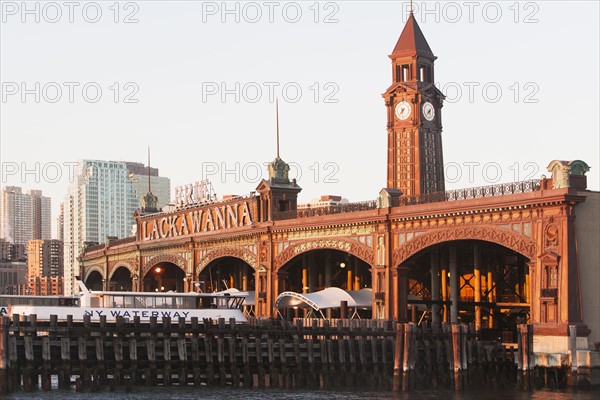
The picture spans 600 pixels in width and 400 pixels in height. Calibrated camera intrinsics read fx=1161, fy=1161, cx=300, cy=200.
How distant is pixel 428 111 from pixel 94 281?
61.7 meters

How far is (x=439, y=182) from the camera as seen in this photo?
183250mm

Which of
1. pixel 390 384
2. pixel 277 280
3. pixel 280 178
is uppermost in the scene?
pixel 280 178

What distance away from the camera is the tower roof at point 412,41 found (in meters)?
183

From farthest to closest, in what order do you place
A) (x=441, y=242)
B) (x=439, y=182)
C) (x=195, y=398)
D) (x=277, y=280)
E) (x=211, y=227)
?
1. (x=439, y=182)
2. (x=211, y=227)
3. (x=277, y=280)
4. (x=441, y=242)
5. (x=195, y=398)

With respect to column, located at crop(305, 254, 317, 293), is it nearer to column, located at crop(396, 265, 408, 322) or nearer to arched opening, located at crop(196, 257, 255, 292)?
arched opening, located at crop(196, 257, 255, 292)

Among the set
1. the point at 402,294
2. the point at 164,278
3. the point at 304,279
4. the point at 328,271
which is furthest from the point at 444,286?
the point at 164,278

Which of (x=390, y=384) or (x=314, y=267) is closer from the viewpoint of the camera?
(x=390, y=384)

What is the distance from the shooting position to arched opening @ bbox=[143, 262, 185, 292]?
124562mm

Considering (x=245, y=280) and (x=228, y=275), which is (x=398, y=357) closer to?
(x=245, y=280)

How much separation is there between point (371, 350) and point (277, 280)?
26.7 meters

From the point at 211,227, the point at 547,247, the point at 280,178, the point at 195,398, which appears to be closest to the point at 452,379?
the point at 547,247

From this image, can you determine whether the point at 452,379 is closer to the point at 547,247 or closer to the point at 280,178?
the point at 547,247

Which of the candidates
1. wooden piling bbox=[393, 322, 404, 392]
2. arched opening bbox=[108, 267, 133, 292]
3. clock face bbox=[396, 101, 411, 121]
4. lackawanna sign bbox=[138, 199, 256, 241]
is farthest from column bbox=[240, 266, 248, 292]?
clock face bbox=[396, 101, 411, 121]

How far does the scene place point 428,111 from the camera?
7357 inches
